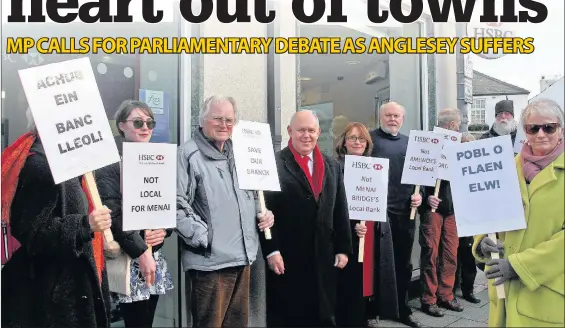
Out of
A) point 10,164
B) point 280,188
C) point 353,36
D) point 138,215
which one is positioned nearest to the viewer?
point 10,164

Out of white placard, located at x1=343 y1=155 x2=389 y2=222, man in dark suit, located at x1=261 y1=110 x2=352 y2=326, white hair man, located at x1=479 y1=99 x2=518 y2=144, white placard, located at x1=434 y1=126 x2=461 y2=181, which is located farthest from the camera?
white hair man, located at x1=479 y1=99 x2=518 y2=144

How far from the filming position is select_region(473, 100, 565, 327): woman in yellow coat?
2223mm

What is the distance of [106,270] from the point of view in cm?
286

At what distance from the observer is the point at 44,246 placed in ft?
8.08

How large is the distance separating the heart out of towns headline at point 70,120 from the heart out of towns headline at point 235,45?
4.27 feet

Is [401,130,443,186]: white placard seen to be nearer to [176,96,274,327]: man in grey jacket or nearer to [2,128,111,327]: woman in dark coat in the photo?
[176,96,274,327]: man in grey jacket

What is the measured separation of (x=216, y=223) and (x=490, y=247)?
1500 millimetres

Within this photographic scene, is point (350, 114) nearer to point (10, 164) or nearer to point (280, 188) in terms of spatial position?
→ point (280, 188)

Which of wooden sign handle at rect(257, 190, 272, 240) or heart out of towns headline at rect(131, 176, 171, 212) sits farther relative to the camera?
wooden sign handle at rect(257, 190, 272, 240)

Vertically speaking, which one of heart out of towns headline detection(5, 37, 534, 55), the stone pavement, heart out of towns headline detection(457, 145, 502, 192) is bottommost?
the stone pavement

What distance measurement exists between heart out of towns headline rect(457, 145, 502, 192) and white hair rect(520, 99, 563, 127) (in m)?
0.23

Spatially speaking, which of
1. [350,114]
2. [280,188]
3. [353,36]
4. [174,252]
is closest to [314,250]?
[280,188]

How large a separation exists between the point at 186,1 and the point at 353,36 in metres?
1.60

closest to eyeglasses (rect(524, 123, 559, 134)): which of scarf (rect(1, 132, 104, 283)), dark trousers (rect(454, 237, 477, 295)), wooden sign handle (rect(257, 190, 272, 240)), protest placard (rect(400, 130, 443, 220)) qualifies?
wooden sign handle (rect(257, 190, 272, 240))
